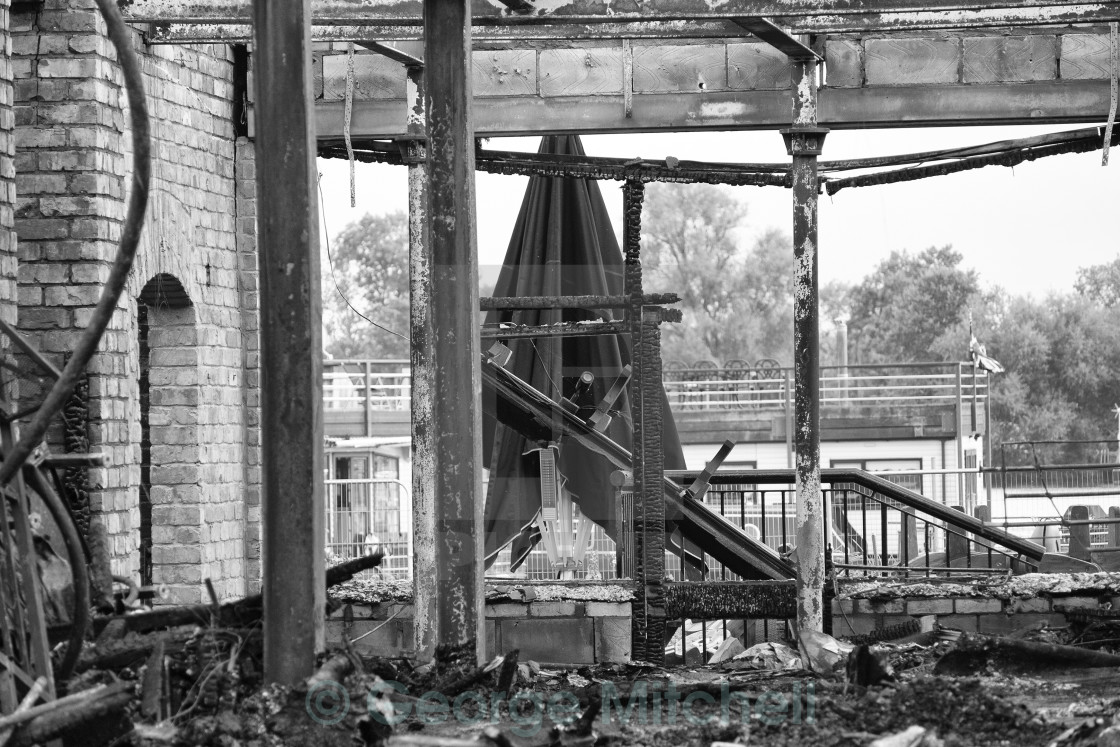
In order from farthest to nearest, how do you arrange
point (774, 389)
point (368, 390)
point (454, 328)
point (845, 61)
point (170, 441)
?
point (774, 389)
point (368, 390)
point (845, 61)
point (170, 441)
point (454, 328)

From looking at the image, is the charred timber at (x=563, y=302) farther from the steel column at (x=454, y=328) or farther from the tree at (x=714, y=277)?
the tree at (x=714, y=277)

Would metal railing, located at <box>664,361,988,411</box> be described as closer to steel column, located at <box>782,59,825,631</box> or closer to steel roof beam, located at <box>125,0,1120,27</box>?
steel column, located at <box>782,59,825,631</box>

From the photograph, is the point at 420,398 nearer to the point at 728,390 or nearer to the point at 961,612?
the point at 961,612

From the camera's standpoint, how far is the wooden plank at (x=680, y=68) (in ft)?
24.6

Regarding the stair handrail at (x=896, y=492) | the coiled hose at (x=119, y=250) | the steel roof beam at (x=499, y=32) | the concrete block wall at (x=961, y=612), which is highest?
the steel roof beam at (x=499, y=32)

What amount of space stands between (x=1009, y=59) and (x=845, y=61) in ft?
3.18

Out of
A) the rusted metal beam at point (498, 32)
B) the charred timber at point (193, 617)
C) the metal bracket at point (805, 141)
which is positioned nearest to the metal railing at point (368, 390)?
the rusted metal beam at point (498, 32)

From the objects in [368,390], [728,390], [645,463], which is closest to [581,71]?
[645,463]

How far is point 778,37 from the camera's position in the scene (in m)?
6.55

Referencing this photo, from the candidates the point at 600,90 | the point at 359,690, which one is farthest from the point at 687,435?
the point at 359,690

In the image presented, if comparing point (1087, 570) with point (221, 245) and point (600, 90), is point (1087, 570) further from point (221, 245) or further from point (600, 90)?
point (221, 245)

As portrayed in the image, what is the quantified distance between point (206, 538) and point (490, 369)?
2.37m

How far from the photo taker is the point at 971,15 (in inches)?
247

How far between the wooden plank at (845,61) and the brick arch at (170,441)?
3984 mm
